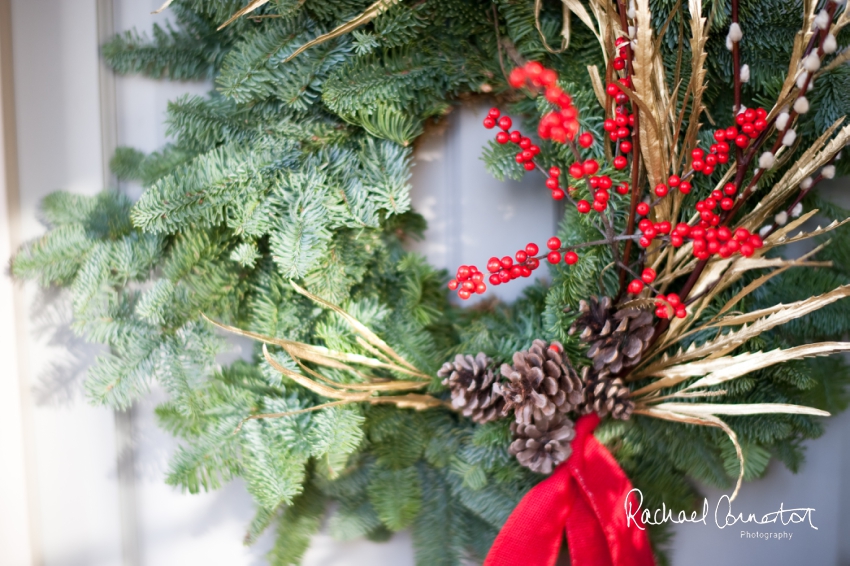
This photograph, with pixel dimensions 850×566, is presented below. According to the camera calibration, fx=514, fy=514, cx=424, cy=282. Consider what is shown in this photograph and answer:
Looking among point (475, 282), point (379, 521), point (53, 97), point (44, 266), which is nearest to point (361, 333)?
point (475, 282)

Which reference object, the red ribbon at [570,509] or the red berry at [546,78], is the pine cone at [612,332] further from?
the red berry at [546,78]

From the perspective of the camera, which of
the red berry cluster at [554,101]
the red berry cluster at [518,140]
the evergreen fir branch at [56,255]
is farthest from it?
the evergreen fir branch at [56,255]

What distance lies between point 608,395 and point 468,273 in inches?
8.4

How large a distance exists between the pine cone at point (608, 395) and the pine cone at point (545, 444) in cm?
4

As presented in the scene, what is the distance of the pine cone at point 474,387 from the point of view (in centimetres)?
55

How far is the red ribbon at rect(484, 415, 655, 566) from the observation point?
1.87 ft

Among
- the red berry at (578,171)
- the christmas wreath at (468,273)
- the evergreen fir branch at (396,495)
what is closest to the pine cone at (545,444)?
the christmas wreath at (468,273)

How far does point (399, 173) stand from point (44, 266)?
1.47 ft

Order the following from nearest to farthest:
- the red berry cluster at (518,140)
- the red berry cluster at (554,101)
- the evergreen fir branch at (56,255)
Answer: the red berry cluster at (554,101) → the red berry cluster at (518,140) → the evergreen fir branch at (56,255)

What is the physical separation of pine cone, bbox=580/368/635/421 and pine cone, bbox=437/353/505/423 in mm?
95

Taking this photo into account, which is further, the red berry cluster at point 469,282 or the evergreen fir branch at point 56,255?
the evergreen fir branch at point 56,255
